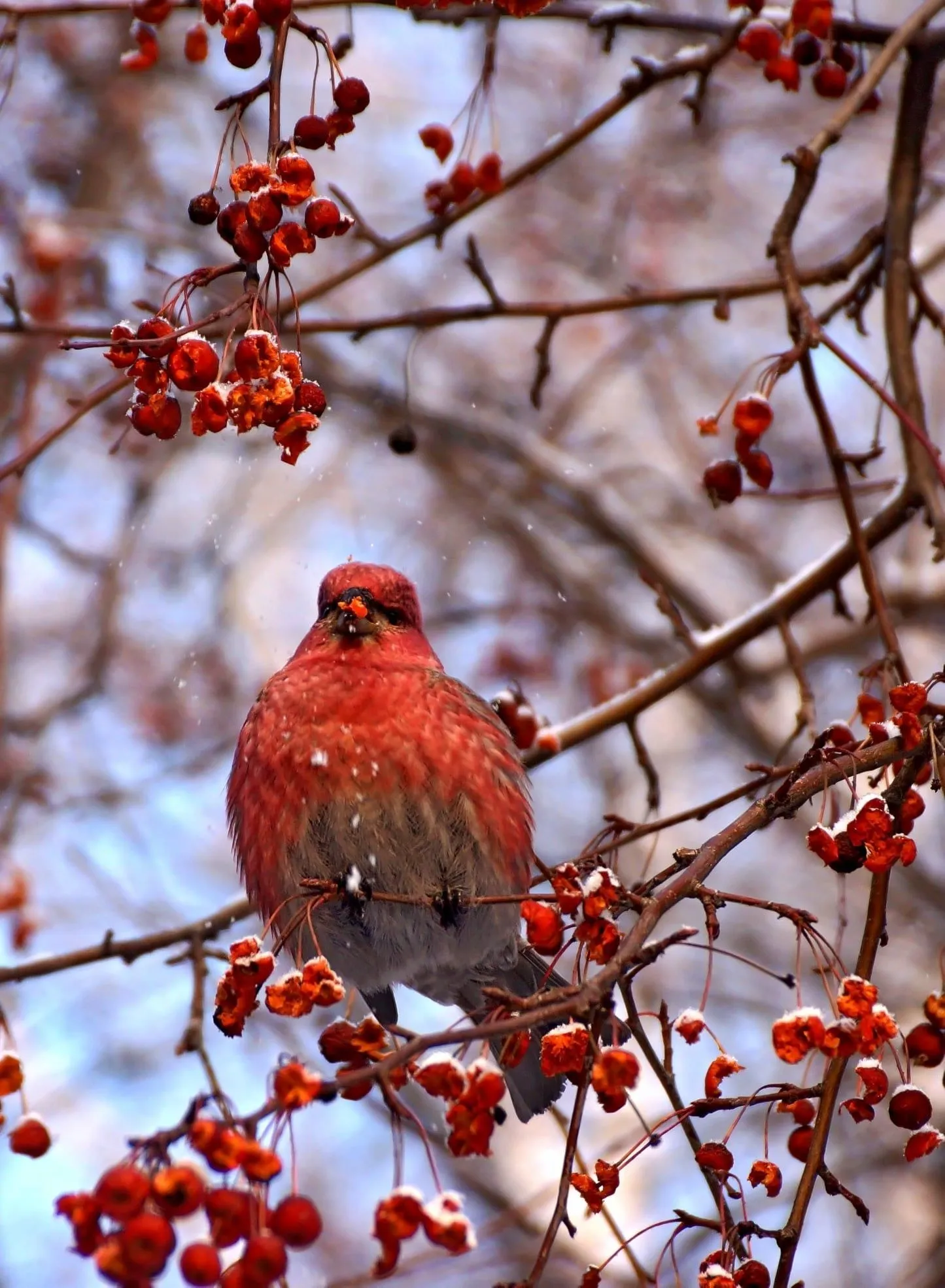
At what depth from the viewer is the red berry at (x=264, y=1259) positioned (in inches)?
45.5

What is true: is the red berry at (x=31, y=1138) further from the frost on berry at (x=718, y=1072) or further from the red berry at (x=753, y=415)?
the red berry at (x=753, y=415)

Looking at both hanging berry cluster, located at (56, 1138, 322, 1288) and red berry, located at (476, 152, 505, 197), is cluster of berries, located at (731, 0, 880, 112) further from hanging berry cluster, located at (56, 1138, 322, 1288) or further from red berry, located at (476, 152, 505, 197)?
hanging berry cluster, located at (56, 1138, 322, 1288)

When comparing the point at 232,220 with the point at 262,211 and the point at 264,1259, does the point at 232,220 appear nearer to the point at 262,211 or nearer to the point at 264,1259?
the point at 262,211

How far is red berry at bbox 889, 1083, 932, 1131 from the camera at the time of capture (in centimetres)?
160

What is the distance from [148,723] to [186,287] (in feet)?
12.0

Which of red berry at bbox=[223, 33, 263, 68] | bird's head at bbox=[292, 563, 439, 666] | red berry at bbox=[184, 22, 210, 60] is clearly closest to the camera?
red berry at bbox=[223, 33, 263, 68]

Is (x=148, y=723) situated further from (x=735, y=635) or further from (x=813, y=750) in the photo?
(x=813, y=750)

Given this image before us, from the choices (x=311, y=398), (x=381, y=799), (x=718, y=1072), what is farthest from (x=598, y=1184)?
(x=381, y=799)

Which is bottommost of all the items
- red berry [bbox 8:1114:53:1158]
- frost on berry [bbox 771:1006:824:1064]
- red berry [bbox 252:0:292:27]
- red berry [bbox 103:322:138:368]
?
frost on berry [bbox 771:1006:824:1064]

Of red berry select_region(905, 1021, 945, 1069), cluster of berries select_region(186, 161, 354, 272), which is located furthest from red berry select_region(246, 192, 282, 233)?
red berry select_region(905, 1021, 945, 1069)

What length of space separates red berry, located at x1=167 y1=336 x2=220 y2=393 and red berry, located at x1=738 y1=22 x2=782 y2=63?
4.52ft

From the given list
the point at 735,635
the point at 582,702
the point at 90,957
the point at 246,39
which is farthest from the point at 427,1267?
the point at 246,39

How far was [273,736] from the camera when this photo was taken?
8.28 ft

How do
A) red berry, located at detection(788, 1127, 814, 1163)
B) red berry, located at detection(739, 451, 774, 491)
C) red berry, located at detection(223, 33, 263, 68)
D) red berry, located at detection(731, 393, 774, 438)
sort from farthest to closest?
red berry, located at detection(739, 451, 774, 491) < red berry, located at detection(731, 393, 774, 438) < red berry, located at detection(788, 1127, 814, 1163) < red berry, located at detection(223, 33, 263, 68)
